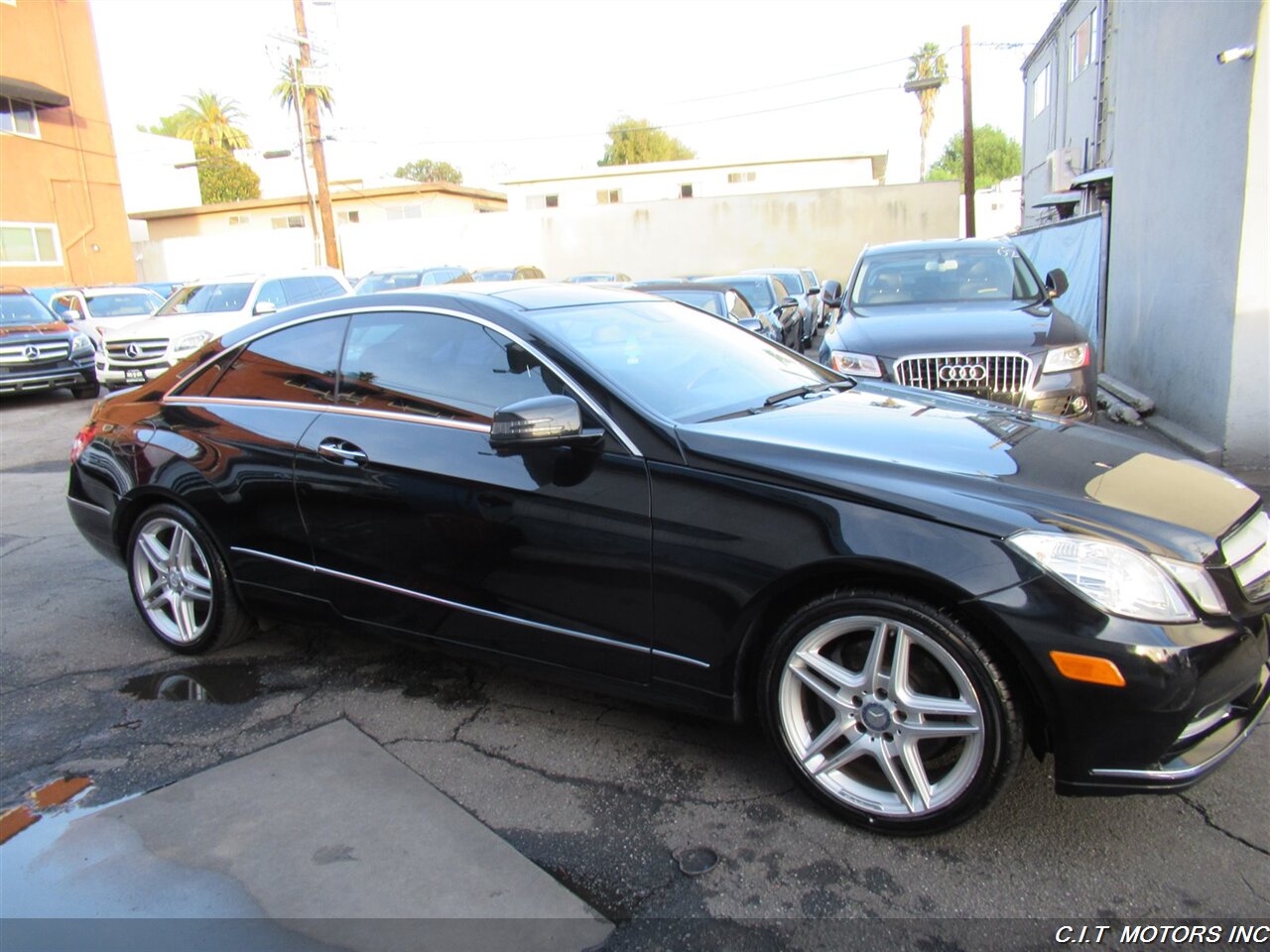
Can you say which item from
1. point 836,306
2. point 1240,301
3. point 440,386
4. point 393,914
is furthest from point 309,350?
point 1240,301

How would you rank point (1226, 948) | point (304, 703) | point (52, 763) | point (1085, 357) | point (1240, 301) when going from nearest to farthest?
1. point (1226, 948)
2. point (52, 763)
3. point (304, 703)
4. point (1085, 357)
5. point (1240, 301)

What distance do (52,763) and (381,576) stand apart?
1.36 meters

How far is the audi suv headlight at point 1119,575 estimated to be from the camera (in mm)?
2377

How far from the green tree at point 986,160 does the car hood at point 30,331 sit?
7644cm

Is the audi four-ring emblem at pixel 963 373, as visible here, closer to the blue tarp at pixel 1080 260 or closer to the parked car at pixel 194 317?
the blue tarp at pixel 1080 260

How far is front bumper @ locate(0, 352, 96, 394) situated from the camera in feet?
45.6

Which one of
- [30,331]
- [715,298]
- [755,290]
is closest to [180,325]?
[30,331]

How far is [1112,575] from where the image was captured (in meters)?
2.40

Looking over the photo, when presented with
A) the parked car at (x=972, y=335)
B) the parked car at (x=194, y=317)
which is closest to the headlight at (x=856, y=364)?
the parked car at (x=972, y=335)

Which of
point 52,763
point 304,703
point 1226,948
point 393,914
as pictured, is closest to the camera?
point 1226,948

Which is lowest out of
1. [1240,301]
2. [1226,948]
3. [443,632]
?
[1226,948]

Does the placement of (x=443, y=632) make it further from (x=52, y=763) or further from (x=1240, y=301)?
(x=1240, y=301)

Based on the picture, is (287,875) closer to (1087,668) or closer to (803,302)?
(1087,668)

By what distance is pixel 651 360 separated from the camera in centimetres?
345
